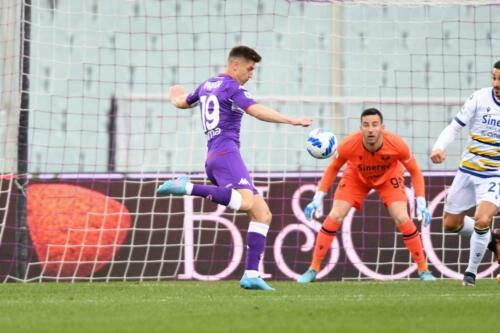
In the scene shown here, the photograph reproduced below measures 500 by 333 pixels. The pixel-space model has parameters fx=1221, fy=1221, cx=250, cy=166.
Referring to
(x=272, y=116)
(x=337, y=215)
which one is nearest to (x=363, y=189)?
(x=337, y=215)

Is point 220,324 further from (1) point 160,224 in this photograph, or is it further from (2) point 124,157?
(2) point 124,157

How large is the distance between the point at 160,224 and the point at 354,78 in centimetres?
560

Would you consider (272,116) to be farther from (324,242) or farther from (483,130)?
(324,242)

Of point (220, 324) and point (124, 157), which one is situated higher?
point (124, 157)

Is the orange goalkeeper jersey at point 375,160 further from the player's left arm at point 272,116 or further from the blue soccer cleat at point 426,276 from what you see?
the player's left arm at point 272,116

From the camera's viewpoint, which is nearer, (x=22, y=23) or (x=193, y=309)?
(x=193, y=309)

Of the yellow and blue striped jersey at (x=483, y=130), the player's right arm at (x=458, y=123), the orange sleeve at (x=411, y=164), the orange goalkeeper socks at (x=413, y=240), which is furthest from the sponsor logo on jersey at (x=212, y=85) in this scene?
Answer: the orange goalkeeper socks at (x=413, y=240)

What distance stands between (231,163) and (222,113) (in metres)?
0.44

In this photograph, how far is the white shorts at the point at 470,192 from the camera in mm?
11227

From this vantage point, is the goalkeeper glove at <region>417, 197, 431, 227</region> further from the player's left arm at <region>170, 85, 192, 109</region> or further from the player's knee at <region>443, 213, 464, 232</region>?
the player's left arm at <region>170, 85, 192, 109</region>

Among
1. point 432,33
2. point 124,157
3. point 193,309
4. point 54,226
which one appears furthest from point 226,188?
point 432,33

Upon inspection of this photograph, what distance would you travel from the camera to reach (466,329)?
23.6 ft

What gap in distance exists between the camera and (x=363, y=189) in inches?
504

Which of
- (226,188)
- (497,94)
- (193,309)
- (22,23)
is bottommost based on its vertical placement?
(193,309)
